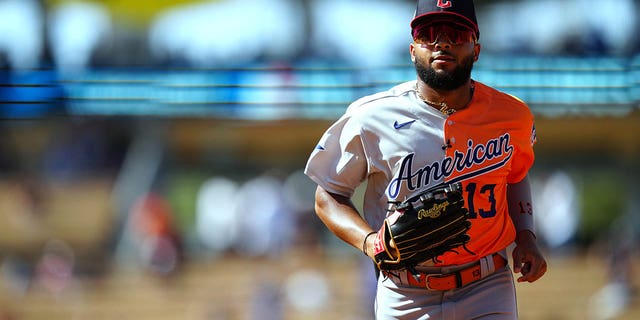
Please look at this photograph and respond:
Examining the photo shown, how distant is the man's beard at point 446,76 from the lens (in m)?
3.49

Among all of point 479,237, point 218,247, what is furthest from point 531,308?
point 479,237

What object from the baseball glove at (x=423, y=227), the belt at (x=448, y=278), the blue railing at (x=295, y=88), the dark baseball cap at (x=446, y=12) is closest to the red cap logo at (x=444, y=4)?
the dark baseball cap at (x=446, y=12)

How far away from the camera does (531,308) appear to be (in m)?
11.9

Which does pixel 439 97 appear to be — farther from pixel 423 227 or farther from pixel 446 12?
pixel 423 227

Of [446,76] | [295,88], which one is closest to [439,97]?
[446,76]

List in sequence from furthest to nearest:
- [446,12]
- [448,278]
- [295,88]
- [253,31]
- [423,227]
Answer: [253,31] → [295,88] → [448,278] → [446,12] → [423,227]

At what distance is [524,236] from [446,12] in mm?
945

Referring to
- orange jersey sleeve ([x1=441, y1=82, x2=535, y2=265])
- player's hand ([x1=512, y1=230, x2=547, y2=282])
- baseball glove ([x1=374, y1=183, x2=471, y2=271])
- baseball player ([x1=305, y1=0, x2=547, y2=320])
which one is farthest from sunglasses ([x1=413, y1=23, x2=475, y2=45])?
player's hand ([x1=512, y1=230, x2=547, y2=282])

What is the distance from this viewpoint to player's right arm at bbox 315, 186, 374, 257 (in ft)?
11.6

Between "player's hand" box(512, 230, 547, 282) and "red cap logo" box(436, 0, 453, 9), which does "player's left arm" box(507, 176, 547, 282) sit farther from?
"red cap logo" box(436, 0, 453, 9)

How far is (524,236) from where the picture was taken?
3.74 m

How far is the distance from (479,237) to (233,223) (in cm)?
966

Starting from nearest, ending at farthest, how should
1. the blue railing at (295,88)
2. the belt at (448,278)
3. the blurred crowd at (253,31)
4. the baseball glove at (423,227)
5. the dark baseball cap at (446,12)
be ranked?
1. the baseball glove at (423,227)
2. the dark baseball cap at (446,12)
3. the belt at (448,278)
4. the blue railing at (295,88)
5. the blurred crowd at (253,31)

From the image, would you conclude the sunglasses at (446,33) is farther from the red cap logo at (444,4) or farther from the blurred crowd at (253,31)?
the blurred crowd at (253,31)
